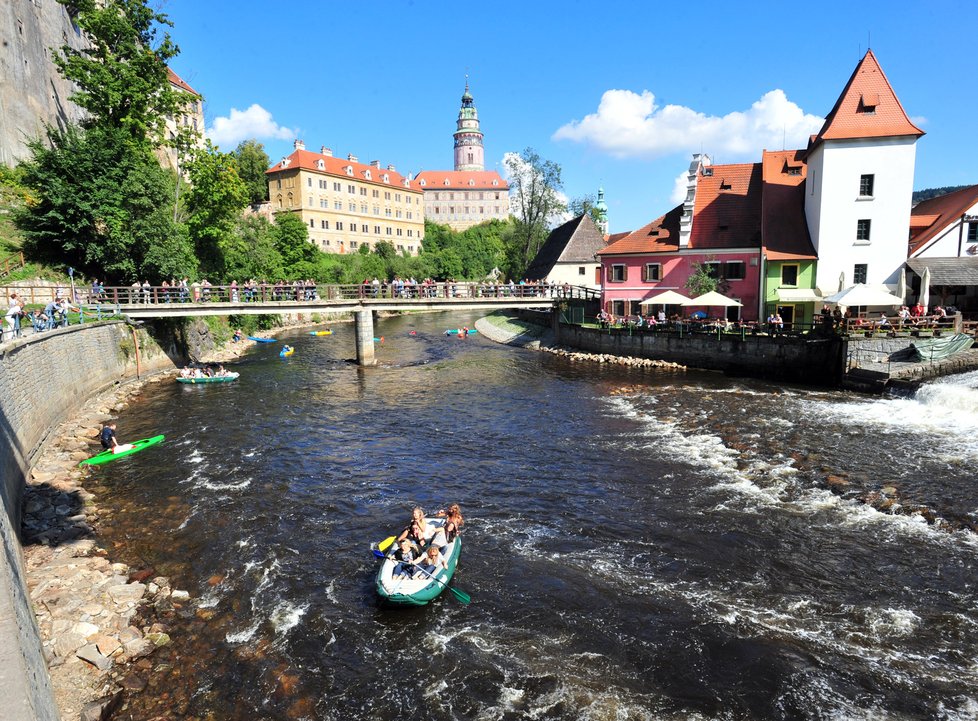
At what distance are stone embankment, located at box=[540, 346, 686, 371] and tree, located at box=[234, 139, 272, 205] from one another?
7559 cm

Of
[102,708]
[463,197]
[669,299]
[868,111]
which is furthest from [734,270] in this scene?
[463,197]

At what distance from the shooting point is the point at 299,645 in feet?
34.6

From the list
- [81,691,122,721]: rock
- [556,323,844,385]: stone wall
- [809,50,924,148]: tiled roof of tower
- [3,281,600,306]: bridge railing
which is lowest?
[81,691,122,721]: rock

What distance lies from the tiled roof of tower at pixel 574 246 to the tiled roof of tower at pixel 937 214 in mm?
27458

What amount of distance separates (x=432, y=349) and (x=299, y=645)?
3962 cm

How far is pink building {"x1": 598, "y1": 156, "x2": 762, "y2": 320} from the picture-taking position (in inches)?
1588

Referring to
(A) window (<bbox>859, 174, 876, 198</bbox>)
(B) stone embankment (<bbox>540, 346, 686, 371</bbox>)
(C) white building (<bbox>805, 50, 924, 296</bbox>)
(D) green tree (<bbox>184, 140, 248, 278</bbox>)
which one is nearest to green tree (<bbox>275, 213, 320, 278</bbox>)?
(D) green tree (<bbox>184, 140, 248, 278</bbox>)

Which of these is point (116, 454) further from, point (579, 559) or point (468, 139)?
point (468, 139)

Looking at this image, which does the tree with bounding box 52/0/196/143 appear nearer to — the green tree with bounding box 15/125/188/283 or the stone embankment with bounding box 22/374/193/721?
the green tree with bounding box 15/125/188/283

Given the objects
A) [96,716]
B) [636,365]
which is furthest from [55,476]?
[636,365]

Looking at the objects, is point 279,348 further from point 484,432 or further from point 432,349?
point 484,432

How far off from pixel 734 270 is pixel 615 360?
1042 cm

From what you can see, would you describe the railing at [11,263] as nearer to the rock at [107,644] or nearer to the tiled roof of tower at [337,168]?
the rock at [107,644]

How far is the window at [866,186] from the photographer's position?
3541 centimetres
